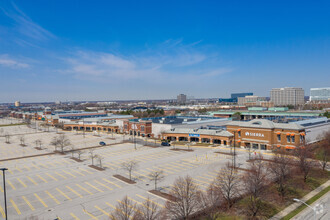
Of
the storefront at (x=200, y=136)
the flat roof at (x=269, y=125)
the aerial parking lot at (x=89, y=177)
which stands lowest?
the aerial parking lot at (x=89, y=177)

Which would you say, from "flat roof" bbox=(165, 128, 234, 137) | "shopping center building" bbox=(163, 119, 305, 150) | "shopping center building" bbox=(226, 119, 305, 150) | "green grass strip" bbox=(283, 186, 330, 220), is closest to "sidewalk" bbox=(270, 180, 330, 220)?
"green grass strip" bbox=(283, 186, 330, 220)

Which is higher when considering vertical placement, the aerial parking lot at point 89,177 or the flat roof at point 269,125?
the flat roof at point 269,125

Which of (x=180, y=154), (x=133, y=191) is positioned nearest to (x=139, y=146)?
(x=180, y=154)

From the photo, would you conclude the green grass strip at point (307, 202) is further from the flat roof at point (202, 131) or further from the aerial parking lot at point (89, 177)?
the flat roof at point (202, 131)

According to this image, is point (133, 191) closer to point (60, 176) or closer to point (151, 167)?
point (151, 167)

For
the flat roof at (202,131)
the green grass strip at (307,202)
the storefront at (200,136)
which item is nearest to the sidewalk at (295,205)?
the green grass strip at (307,202)

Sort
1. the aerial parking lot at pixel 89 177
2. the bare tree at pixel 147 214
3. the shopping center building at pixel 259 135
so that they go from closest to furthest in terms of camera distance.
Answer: the bare tree at pixel 147 214, the aerial parking lot at pixel 89 177, the shopping center building at pixel 259 135

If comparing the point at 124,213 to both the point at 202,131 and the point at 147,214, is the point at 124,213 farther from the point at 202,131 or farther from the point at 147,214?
the point at 202,131

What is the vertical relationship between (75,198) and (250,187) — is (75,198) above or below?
below

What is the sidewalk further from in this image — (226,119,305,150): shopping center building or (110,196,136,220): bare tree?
(226,119,305,150): shopping center building
